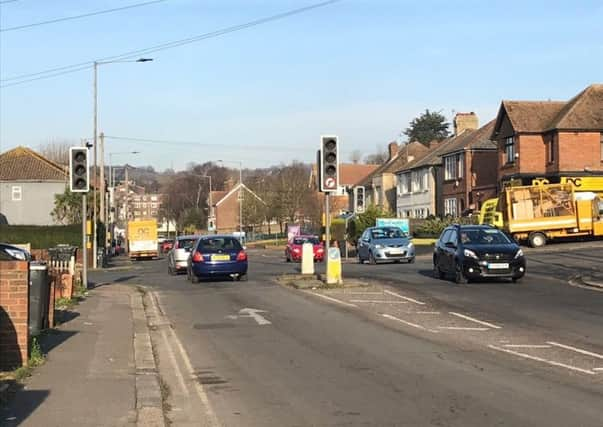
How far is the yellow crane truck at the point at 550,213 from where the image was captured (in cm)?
4194

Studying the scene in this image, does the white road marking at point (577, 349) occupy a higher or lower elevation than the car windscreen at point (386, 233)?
lower

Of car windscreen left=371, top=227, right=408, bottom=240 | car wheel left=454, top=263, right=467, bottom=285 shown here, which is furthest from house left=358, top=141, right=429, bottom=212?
car wheel left=454, top=263, right=467, bottom=285

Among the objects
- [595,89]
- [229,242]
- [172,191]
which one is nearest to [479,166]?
[595,89]

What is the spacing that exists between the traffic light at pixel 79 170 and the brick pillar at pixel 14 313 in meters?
12.5

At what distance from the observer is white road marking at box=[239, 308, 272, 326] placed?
1588cm

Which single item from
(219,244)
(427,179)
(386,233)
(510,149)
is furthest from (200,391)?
(427,179)

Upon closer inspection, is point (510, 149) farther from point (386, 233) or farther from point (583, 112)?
point (386, 233)

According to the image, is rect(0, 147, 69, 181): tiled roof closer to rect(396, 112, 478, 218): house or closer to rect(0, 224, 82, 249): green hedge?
rect(0, 224, 82, 249): green hedge

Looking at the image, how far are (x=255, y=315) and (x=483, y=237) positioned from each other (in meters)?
9.11

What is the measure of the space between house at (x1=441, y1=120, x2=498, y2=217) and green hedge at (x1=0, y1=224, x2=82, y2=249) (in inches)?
1060

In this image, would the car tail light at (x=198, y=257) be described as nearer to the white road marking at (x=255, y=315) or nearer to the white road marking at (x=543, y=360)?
the white road marking at (x=255, y=315)

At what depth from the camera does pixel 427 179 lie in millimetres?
71750

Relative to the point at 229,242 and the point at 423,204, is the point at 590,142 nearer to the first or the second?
the point at 423,204

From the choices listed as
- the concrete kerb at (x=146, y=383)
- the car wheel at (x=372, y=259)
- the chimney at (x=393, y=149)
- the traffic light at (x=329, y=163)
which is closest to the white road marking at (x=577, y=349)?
the concrete kerb at (x=146, y=383)
